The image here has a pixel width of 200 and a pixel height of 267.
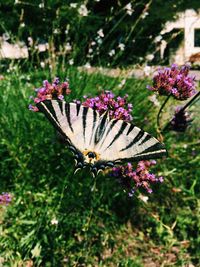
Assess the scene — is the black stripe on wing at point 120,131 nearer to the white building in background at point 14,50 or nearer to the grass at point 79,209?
the grass at point 79,209

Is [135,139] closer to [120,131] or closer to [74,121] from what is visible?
[120,131]

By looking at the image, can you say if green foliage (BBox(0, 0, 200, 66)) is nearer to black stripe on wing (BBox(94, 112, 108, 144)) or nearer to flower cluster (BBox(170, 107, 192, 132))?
flower cluster (BBox(170, 107, 192, 132))

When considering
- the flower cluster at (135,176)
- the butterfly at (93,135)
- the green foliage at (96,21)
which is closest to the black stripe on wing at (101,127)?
the butterfly at (93,135)

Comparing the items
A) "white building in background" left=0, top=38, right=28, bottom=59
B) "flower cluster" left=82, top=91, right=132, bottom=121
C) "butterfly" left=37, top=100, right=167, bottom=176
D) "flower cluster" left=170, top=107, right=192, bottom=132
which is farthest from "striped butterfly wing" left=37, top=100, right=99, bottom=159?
"white building in background" left=0, top=38, right=28, bottom=59

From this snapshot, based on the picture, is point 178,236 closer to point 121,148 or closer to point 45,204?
point 45,204

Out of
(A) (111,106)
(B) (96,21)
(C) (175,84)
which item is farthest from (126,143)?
(B) (96,21)

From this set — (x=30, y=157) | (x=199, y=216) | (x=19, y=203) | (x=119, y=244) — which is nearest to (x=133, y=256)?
(x=119, y=244)
